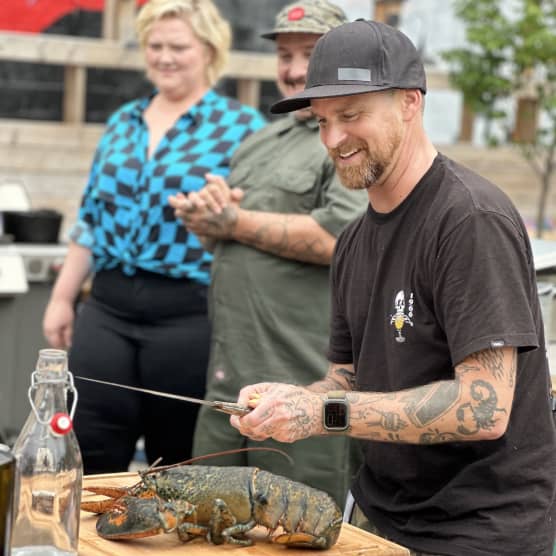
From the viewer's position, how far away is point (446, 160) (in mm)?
2369

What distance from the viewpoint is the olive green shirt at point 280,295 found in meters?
3.63

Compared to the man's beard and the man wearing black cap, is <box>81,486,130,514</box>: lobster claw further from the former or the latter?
the man's beard

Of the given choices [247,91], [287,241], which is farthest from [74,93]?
[287,241]

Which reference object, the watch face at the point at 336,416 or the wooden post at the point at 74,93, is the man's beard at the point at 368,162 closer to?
the watch face at the point at 336,416

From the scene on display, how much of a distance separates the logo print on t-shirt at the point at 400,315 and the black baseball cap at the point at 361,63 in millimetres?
402

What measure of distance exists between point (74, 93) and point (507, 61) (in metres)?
3.33

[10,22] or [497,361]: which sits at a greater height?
[10,22]

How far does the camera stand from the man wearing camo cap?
11.7 feet

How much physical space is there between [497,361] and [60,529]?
817 millimetres

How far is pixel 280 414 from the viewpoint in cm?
211

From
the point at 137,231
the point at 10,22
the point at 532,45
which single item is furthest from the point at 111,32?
the point at 137,231

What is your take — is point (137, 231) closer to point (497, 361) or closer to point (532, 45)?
point (497, 361)

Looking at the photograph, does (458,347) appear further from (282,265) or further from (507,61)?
(507,61)

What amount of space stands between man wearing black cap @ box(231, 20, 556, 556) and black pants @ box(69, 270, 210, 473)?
1.62m
